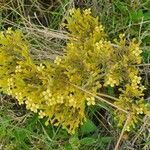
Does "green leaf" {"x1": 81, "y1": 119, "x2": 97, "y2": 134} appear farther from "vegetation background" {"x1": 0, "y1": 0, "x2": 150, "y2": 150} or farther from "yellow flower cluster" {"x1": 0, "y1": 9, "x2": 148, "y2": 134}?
"yellow flower cluster" {"x1": 0, "y1": 9, "x2": 148, "y2": 134}

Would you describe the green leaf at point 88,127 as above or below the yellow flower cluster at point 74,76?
below

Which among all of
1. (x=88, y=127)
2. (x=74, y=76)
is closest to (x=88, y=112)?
(x=88, y=127)

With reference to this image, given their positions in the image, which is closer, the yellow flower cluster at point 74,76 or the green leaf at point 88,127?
the yellow flower cluster at point 74,76

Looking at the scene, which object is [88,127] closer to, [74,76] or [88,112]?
[88,112]

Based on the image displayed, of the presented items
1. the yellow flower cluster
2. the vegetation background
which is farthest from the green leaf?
the yellow flower cluster

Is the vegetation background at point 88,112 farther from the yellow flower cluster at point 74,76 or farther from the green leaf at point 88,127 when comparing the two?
the yellow flower cluster at point 74,76

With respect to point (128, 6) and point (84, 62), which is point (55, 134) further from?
point (128, 6)

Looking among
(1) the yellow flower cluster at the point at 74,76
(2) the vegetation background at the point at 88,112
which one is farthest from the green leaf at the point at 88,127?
(1) the yellow flower cluster at the point at 74,76
